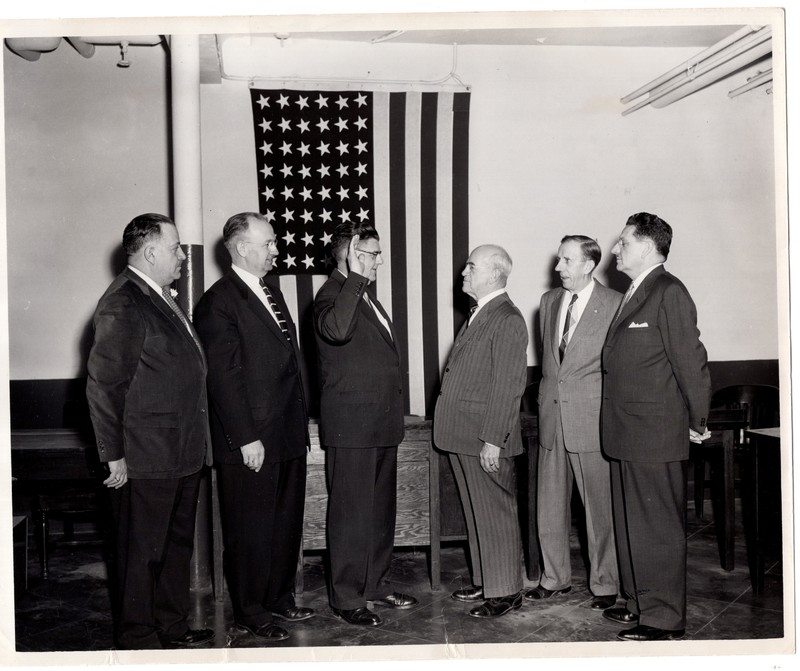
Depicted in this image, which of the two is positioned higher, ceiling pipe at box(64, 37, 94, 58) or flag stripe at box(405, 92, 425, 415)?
ceiling pipe at box(64, 37, 94, 58)

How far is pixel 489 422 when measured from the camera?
11.8ft

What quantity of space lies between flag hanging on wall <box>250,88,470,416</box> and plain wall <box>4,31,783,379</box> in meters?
0.28

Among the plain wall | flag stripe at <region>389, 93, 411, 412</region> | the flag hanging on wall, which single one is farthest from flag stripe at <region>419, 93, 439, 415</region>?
the plain wall

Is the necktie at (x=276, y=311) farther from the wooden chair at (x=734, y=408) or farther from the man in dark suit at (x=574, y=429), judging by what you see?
the wooden chair at (x=734, y=408)

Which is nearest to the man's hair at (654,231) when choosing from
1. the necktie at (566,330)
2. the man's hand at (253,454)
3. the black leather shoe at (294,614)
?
the necktie at (566,330)

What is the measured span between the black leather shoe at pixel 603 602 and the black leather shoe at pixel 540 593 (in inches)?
7.5

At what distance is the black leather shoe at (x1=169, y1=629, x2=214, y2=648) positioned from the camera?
3.29m

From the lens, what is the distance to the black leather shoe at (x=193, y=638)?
3.29 metres

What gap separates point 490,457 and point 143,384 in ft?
5.27

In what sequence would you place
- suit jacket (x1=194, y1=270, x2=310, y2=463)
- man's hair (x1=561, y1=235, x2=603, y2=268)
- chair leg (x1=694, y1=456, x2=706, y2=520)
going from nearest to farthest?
suit jacket (x1=194, y1=270, x2=310, y2=463)
man's hair (x1=561, y1=235, x2=603, y2=268)
chair leg (x1=694, y1=456, x2=706, y2=520)

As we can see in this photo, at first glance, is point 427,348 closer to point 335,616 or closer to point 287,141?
point 287,141

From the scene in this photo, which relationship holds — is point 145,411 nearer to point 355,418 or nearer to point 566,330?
point 355,418

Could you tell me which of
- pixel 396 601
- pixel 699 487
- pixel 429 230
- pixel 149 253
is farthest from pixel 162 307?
pixel 699 487

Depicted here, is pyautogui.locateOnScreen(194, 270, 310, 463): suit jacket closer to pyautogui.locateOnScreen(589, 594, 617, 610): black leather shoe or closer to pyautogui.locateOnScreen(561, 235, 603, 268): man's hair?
pyautogui.locateOnScreen(561, 235, 603, 268): man's hair
